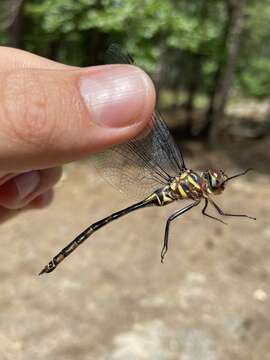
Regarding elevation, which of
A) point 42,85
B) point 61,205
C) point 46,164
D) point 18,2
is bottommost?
point 61,205

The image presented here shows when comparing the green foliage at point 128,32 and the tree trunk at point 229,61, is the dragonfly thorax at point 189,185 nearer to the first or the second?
the green foliage at point 128,32

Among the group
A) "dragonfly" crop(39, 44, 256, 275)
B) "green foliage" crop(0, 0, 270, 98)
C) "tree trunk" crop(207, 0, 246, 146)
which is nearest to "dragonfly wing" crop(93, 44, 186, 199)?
"dragonfly" crop(39, 44, 256, 275)

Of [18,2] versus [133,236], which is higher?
[18,2]

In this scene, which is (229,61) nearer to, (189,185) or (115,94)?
(189,185)

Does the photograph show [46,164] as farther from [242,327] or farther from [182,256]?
[182,256]

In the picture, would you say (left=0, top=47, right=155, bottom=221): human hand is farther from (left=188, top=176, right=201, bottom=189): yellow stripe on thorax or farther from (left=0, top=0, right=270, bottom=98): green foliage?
(left=0, top=0, right=270, bottom=98): green foliage

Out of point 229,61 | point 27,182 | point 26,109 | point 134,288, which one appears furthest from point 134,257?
point 229,61

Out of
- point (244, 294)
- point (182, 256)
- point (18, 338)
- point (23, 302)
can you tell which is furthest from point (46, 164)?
point (182, 256)
